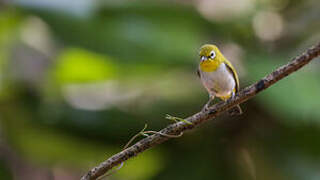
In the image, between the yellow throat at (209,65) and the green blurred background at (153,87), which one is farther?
the green blurred background at (153,87)

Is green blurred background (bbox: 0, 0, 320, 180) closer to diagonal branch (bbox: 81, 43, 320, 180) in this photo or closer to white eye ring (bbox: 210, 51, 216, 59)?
white eye ring (bbox: 210, 51, 216, 59)

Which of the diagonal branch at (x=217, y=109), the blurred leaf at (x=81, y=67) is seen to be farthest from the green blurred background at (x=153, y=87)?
the diagonal branch at (x=217, y=109)

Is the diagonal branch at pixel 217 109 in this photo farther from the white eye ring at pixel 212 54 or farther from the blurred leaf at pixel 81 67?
the blurred leaf at pixel 81 67

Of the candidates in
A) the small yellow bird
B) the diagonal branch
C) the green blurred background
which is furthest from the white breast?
the green blurred background

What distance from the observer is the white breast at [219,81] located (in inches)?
42.3

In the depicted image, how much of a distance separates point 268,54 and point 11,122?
1.21 m

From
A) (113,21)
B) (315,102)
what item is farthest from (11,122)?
(315,102)

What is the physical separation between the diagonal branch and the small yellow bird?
0.26m

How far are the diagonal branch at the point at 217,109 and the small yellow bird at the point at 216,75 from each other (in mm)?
257

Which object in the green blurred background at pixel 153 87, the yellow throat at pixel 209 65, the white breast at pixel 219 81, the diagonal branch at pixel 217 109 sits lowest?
the diagonal branch at pixel 217 109

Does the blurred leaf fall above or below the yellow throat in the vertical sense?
above

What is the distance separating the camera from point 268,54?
2555 mm

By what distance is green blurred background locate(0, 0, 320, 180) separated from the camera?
2420mm

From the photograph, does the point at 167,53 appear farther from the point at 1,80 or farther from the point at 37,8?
the point at 1,80
